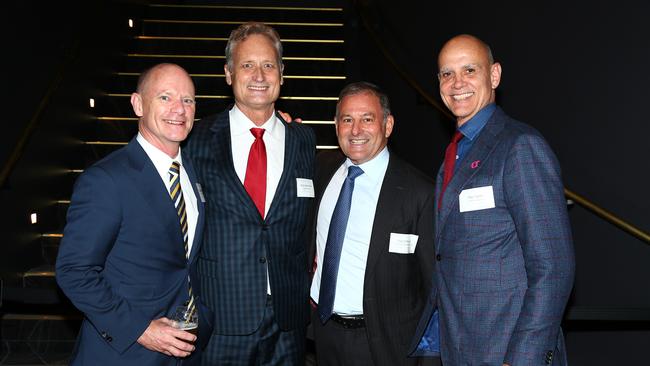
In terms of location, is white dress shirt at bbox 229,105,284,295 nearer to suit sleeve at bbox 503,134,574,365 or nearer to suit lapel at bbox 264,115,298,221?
suit lapel at bbox 264,115,298,221

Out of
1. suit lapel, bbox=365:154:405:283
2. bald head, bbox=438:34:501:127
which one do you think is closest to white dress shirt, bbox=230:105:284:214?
suit lapel, bbox=365:154:405:283

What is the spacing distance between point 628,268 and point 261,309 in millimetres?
2123

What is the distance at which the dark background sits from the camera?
3.14 m

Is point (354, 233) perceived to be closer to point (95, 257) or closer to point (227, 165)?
point (227, 165)

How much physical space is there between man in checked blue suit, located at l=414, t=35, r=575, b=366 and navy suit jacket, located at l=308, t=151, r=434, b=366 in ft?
0.55

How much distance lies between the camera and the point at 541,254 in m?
1.79

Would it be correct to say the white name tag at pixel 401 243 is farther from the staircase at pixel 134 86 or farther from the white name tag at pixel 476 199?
the staircase at pixel 134 86

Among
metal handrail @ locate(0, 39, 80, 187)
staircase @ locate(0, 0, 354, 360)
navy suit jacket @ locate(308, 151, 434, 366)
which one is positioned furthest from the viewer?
staircase @ locate(0, 0, 354, 360)

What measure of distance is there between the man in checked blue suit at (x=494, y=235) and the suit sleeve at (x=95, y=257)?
113 cm

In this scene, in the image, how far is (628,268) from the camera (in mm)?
3221

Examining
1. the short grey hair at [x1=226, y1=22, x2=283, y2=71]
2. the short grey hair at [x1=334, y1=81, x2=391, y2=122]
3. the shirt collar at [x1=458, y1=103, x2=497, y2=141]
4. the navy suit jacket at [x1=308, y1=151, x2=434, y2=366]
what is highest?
the short grey hair at [x1=226, y1=22, x2=283, y2=71]

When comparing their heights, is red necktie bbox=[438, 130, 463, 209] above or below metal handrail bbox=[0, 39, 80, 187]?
A: below

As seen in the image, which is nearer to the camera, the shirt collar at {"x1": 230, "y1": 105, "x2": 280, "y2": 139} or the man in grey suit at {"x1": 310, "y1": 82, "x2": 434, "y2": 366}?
the man in grey suit at {"x1": 310, "y1": 82, "x2": 434, "y2": 366}

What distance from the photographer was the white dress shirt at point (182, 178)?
2.11m
